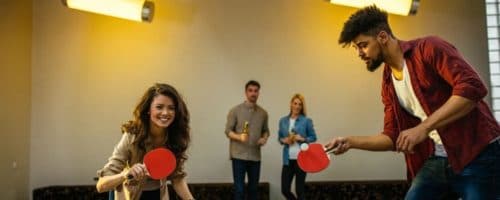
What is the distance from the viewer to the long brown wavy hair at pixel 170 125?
2551mm

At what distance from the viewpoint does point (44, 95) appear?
22.0 ft

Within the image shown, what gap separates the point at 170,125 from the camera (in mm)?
2654

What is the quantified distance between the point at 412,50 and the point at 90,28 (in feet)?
18.0

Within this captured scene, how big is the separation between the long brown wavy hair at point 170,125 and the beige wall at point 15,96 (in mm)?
3779

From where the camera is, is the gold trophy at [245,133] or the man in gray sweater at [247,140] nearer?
the gold trophy at [245,133]

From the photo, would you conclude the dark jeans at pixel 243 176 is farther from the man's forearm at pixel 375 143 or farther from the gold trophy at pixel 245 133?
the man's forearm at pixel 375 143

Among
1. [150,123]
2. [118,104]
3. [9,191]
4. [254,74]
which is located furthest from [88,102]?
[150,123]

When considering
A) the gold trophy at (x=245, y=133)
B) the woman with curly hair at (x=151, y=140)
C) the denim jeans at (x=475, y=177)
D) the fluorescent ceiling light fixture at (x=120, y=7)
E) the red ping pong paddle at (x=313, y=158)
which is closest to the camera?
the denim jeans at (x=475, y=177)

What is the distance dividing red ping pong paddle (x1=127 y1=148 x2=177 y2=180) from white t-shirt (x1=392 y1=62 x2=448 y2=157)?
1.08m

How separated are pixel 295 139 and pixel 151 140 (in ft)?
9.52

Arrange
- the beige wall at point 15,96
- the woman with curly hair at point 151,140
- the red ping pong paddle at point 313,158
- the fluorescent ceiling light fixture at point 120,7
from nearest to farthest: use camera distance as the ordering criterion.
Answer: the red ping pong paddle at point 313,158, the woman with curly hair at point 151,140, the beige wall at point 15,96, the fluorescent ceiling light fixture at point 120,7

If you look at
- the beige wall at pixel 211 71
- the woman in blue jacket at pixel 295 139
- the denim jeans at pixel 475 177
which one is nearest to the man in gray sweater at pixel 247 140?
the woman in blue jacket at pixel 295 139

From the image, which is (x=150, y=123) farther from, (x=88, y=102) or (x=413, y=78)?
(x=88, y=102)

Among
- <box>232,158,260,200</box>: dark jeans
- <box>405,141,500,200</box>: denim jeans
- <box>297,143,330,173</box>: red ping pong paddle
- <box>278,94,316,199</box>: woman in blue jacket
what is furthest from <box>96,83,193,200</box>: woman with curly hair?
<box>278,94,316,199</box>: woman in blue jacket
